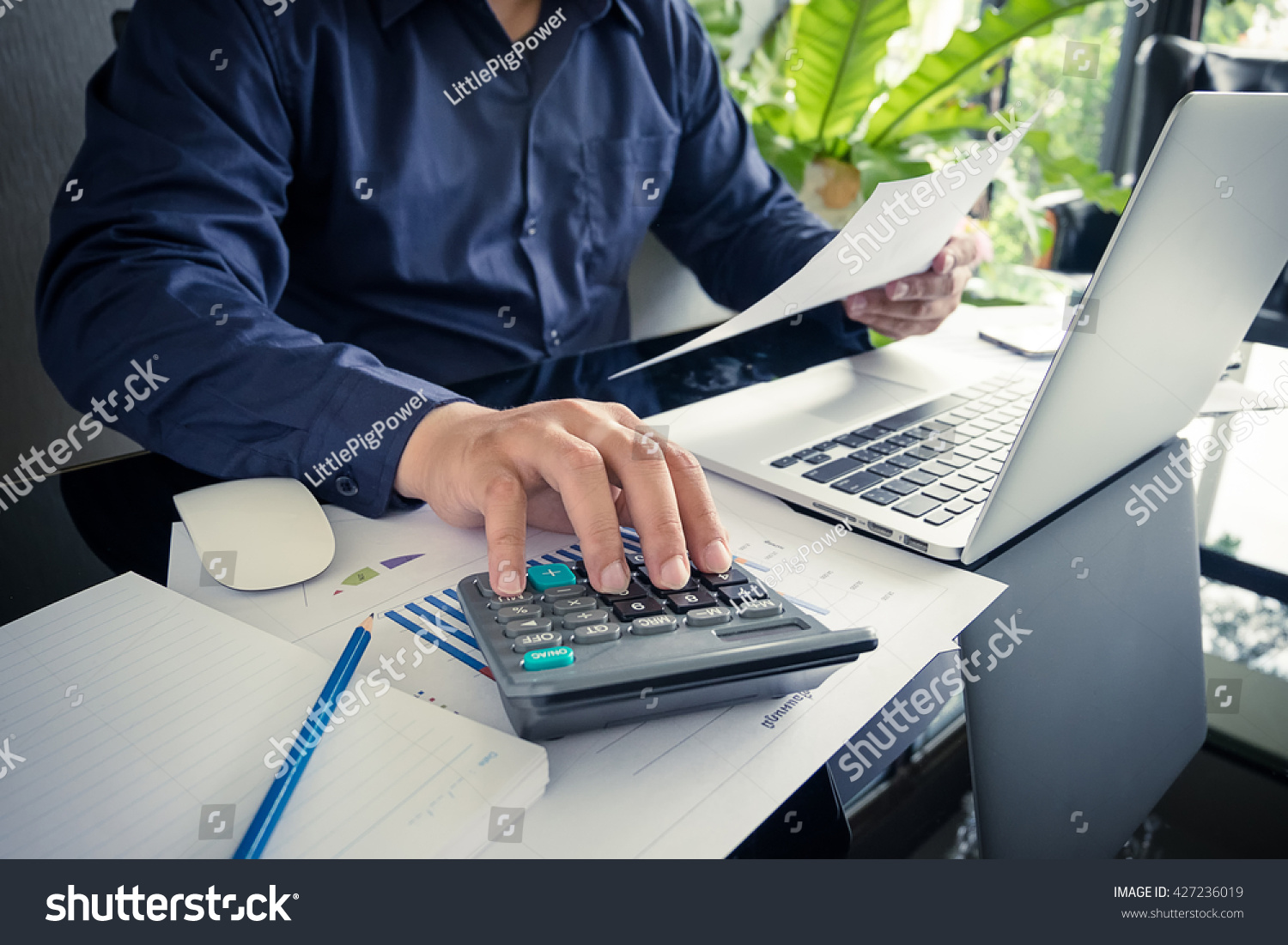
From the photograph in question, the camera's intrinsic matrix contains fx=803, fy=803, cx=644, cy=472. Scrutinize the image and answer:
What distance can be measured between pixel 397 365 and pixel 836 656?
1.96ft

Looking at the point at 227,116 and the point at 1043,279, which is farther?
the point at 1043,279

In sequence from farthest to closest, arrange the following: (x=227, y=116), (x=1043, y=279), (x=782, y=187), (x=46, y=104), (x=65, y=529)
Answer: (x=1043, y=279)
(x=782, y=187)
(x=46, y=104)
(x=227, y=116)
(x=65, y=529)

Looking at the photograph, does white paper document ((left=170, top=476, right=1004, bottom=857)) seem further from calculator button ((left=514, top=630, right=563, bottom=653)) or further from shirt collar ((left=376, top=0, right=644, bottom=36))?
shirt collar ((left=376, top=0, right=644, bottom=36))

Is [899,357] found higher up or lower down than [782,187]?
lower down

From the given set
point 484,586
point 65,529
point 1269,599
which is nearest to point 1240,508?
point 1269,599

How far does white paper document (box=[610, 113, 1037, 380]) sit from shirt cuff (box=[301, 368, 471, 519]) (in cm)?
16

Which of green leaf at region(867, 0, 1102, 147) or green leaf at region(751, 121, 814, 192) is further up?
green leaf at region(867, 0, 1102, 147)

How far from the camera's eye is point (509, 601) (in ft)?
1.10

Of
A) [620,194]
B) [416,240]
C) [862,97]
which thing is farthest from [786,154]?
[416,240]

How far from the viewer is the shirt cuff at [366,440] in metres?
0.46

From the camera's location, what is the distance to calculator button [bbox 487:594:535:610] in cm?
33

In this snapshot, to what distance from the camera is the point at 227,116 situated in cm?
61

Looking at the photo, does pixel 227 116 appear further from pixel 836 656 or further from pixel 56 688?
pixel 836 656

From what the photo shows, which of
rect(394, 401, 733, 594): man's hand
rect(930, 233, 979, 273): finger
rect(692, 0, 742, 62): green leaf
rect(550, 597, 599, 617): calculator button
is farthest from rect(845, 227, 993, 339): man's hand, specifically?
rect(692, 0, 742, 62): green leaf
